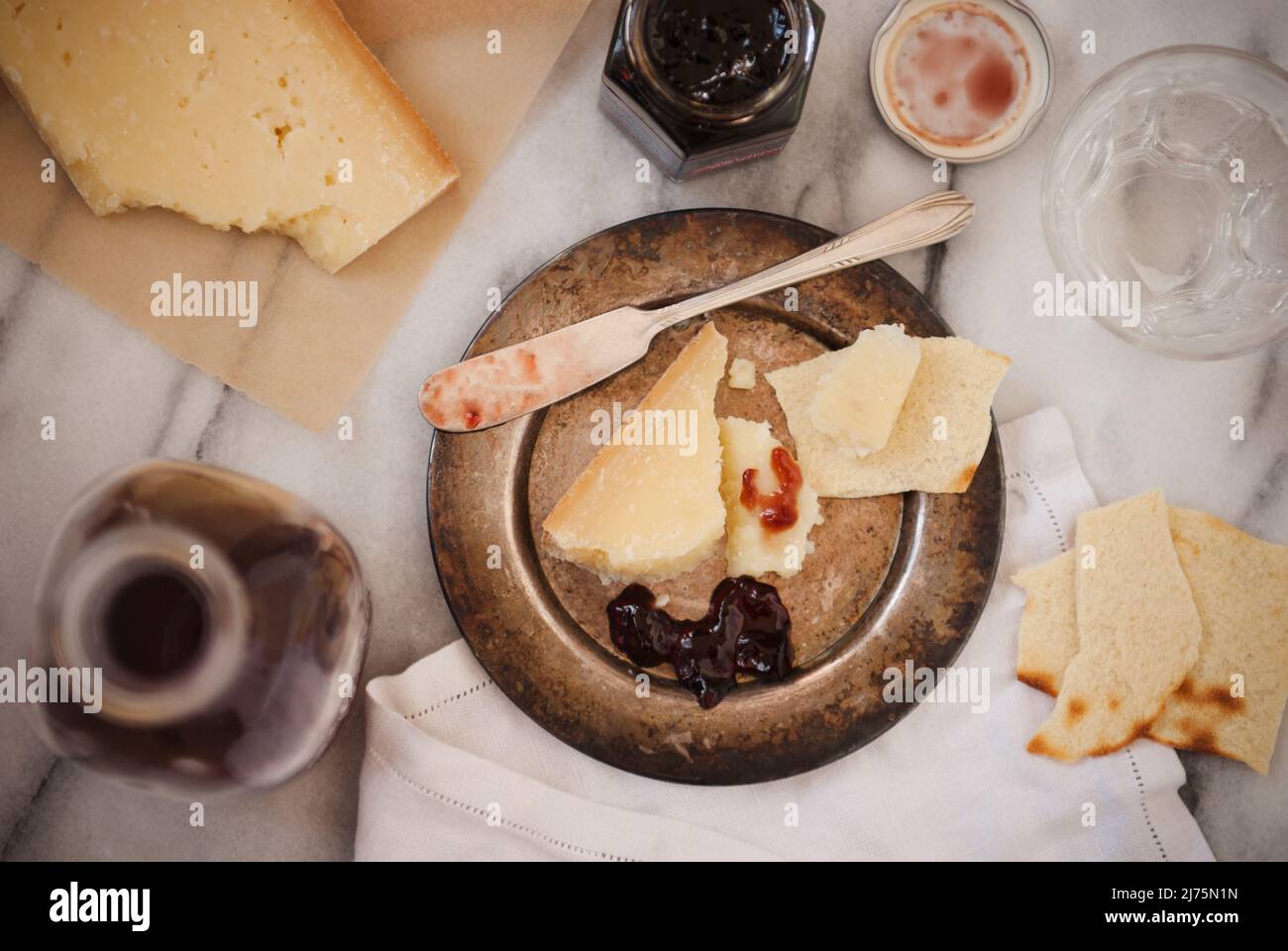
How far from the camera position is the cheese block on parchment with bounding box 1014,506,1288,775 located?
132 cm

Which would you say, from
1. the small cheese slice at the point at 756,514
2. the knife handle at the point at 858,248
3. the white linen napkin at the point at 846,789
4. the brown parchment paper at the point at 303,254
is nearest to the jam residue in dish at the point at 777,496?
the small cheese slice at the point at 756,514

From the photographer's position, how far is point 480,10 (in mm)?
1331

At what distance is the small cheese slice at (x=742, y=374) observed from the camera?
4.25 feet

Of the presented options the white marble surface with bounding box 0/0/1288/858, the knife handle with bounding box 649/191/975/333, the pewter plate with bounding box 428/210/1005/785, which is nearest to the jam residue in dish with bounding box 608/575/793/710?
the pewter plate with bounding box 428/210/1005/785

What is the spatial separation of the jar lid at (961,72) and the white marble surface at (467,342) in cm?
4

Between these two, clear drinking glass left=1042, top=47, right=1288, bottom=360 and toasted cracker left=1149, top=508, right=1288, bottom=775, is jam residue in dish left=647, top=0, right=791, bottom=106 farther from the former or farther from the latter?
toasted cracker left=1149, top=508, right=1288, bottom=775

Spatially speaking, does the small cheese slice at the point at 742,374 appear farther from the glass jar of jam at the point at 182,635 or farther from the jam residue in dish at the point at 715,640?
the glass jar of jam at the point at 182,635

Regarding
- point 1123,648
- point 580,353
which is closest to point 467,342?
point 580,353

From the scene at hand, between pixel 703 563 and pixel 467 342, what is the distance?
1.53 ft

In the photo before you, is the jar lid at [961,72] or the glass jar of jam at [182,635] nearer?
the glass jar of jam at [182,635]

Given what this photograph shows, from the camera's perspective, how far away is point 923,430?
4.16 ft

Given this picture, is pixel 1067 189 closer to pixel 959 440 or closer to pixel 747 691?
pixel 959 440
